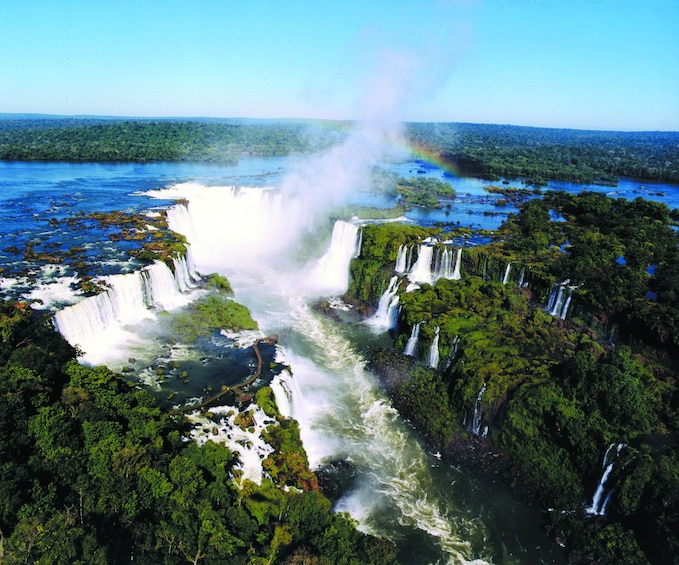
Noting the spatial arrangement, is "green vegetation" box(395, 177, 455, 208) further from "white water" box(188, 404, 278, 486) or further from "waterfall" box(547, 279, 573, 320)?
"white water" box(188, 404, 278, 486)

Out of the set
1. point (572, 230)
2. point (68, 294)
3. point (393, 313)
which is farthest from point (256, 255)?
point (572, 230)

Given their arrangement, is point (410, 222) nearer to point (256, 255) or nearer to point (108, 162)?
point (256, 255)

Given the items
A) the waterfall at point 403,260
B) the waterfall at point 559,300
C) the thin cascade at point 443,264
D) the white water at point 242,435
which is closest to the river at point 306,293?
the white water at point 242,435

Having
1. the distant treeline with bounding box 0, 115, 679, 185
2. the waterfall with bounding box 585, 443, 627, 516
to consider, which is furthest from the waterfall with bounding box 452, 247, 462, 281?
the distant treeline with bounding box 0, 115, 679, 185

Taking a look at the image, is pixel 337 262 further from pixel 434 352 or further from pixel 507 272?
pixel 434 352

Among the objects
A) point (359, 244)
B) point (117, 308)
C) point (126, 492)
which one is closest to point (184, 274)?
point (117, 308)

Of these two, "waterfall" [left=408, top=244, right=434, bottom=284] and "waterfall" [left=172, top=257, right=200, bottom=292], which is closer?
"waterfall" [left=172, top=257, right=200, bottom=292]

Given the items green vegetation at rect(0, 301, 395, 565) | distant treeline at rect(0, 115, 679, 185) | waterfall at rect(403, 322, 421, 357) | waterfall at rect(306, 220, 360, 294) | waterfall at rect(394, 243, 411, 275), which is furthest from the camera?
distant treeline at rect(0, 115, 679, 185)
